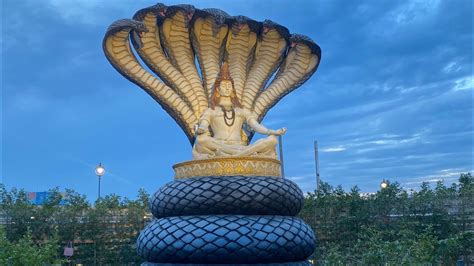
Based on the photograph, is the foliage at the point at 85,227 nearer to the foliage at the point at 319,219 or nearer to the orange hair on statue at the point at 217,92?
the foliage at the point at 319,219

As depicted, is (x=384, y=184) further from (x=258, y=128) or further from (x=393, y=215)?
(x=258, y=128)

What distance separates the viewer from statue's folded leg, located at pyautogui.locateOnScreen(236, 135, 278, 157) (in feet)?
15.8

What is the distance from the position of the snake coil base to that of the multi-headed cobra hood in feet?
4.51

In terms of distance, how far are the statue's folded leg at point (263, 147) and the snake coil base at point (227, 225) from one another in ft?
1.47

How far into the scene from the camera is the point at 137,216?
1377 cm

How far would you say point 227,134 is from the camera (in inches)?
212

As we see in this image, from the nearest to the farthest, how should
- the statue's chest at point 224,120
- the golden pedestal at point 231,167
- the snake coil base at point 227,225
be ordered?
the snake coil base at point 227,225 → the golden pedestal at point 231,167 → the statue's chest at point 224,120

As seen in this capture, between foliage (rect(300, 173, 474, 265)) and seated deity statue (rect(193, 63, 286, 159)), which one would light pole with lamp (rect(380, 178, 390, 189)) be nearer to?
foliage (rect(300, 173, 474, 265))

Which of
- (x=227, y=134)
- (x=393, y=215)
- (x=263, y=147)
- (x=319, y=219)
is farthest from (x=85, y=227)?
(x=263, y=147)

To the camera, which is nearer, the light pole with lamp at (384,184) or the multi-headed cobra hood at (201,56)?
the multi-headed cobra hood at (201,56)

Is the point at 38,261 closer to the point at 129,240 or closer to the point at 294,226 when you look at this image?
the point at 294,226

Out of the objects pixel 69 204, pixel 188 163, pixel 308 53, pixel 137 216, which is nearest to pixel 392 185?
pixel 137 216

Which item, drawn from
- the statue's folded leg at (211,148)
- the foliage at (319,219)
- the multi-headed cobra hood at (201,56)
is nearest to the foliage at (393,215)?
the foliage at (319,219)

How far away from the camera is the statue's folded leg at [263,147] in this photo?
4.81 meters
